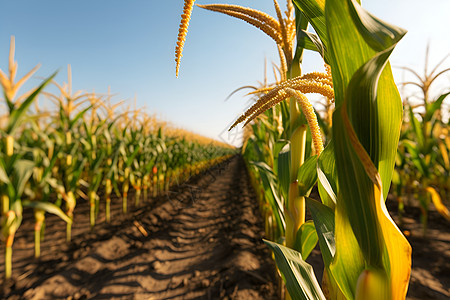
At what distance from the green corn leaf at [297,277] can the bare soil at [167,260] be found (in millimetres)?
1026

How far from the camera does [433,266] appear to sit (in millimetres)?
1806

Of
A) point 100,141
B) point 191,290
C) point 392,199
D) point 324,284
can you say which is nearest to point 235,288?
point 191,290

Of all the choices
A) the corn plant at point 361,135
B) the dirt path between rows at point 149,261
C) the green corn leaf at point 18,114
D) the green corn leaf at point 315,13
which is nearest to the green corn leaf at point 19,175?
the green corn leaf at point 18,114

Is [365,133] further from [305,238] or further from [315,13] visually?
[305,238]

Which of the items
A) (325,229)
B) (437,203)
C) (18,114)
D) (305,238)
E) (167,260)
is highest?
(18,114)

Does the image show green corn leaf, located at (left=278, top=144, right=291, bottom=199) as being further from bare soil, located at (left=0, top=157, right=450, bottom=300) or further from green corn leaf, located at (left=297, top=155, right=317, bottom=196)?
bare soil, located at (left=0, top=157, right=450, bottom=300)

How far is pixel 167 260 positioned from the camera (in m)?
2.21

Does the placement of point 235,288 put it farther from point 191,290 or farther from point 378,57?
point 378,57

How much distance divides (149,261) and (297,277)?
195 cm

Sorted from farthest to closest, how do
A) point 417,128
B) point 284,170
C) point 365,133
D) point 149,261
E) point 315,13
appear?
1. point 417,128
2. point 149,261
3. point 284,170
4. point 315,13
5. point 365,133

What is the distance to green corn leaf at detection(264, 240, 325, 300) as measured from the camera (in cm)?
55

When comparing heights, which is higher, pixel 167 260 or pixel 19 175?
pixel 19 175

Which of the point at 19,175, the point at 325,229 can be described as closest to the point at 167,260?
the point at 19,175

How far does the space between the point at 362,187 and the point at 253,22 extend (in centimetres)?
54
